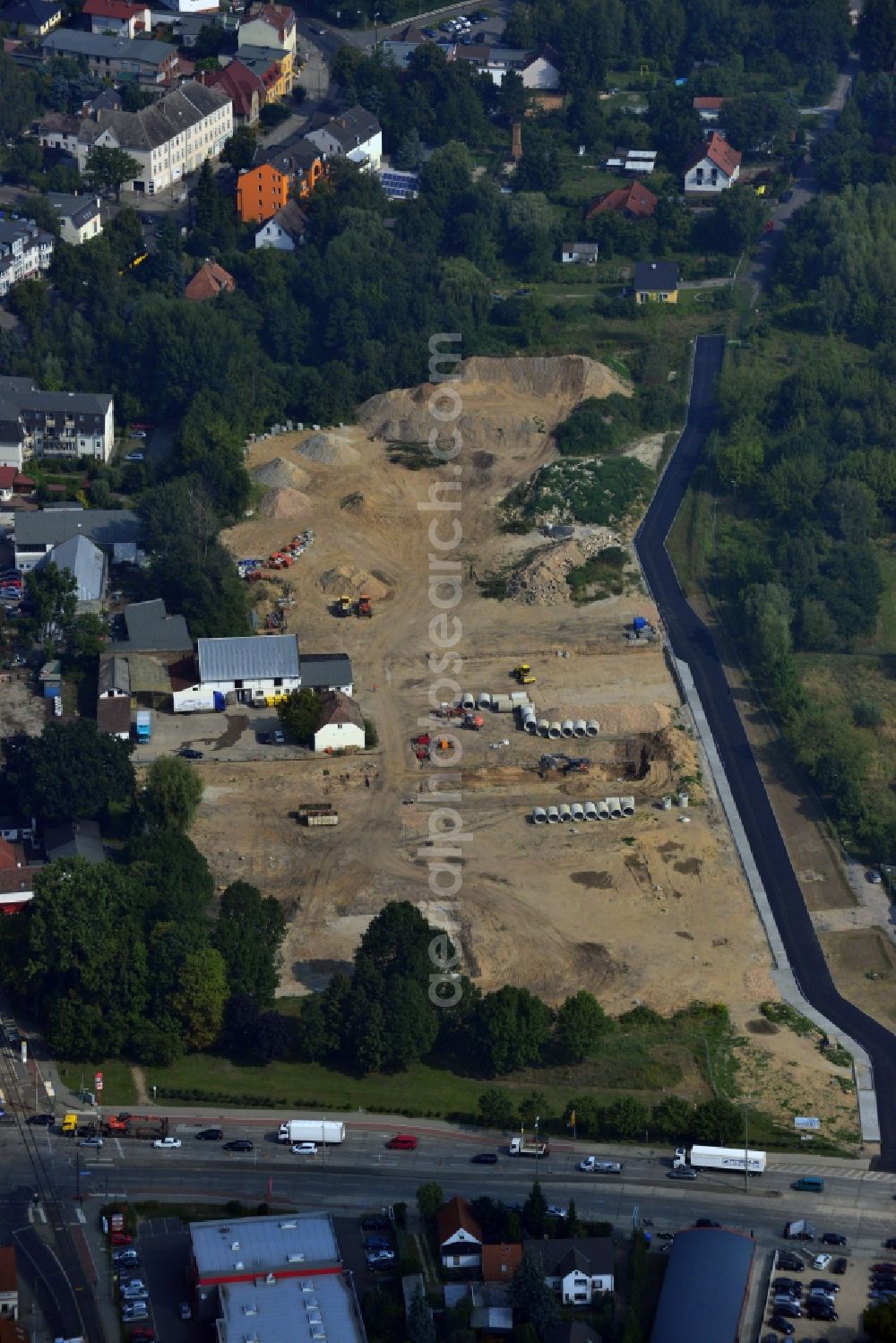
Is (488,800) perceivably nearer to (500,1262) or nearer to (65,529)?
(65,529)

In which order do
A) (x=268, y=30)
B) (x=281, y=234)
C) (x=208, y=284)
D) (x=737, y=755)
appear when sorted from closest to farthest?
(x=737, y=755) < (x=208, y=284) < (x=281, y=234) < (x=268, y=30)

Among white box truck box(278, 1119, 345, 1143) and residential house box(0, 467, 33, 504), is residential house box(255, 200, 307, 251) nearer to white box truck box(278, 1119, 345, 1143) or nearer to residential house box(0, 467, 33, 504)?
residential house box(0, 467, 33, 504)

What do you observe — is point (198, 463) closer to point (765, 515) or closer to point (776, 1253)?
point (765, 515)

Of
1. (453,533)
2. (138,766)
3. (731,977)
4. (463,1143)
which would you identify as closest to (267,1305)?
(463,1143)

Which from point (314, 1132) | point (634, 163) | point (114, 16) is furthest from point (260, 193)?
point (314, 1132)

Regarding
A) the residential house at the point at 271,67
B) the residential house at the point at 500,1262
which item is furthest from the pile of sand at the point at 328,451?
the residential house at the point at 500,1262
